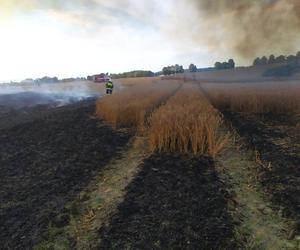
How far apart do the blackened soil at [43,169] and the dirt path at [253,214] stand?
2.78 meters

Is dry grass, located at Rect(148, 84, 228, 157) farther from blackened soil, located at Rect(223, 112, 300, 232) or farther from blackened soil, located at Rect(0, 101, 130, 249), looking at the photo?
blackened soil, located at Rect(0, 101, 130, 249)

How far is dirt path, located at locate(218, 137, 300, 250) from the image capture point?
4816mm

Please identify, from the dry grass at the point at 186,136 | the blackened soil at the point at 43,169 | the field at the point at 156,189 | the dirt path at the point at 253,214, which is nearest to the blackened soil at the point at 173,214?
the field at the point at 156,189

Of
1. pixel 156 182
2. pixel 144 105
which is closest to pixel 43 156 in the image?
pixel 156 182

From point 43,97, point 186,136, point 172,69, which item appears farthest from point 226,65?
point 186,136

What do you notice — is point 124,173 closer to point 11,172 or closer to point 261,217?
point 11,172

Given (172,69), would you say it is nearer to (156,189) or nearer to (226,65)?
(226,65)

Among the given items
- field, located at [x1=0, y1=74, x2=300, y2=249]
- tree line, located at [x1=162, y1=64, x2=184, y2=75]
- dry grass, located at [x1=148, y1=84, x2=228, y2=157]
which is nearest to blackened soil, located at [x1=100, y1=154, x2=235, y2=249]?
field, located at [x1=0, y1=74, x2=300, y2=249]

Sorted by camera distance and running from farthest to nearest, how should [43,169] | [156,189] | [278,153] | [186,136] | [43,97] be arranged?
[43,97] < [186,136] < [278,153] < [43,169] < [156,189]

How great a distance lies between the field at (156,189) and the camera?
510cm

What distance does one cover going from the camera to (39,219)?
5.86 m

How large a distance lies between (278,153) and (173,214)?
4.31 m

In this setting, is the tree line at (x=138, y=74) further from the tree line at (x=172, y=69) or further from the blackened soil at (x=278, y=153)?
the blackened soil at (x=278, y=153)

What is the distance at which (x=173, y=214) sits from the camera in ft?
18.6
